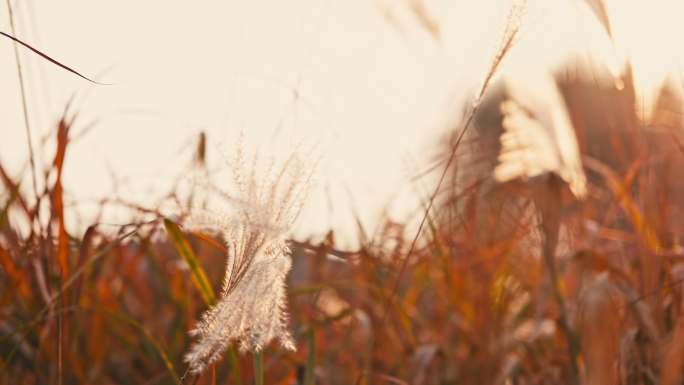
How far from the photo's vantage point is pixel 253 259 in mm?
626

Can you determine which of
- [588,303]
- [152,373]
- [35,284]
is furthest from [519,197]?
[35,284]

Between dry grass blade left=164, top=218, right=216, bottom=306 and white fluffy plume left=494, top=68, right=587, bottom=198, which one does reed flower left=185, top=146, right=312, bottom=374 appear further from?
white fluffy plume left=494, top=68, right=587, bottom=198

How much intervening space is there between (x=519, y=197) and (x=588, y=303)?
55 cm

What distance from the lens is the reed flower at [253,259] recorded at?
2.00 ft

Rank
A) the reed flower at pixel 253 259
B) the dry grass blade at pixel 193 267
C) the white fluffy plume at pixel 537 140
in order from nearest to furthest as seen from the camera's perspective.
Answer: the reed flower at pixel 253 259 < the dry grass blade at pixel 193 267 < the white fluffy plume at pixel 537 140

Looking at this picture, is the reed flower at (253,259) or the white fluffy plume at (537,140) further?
the white fluffy plume at (537,140)

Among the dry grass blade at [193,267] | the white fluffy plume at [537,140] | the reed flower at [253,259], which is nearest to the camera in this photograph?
the reed flower at [253,259]

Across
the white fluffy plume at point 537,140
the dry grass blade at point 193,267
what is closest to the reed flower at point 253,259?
the dry grass blade at point 193,267

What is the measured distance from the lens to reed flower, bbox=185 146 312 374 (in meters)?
0.61

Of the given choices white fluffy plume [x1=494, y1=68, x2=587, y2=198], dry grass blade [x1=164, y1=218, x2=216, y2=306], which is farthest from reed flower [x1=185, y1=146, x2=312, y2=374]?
white fluffy plume [x1=494, y1=68, x2=587, y2=198]

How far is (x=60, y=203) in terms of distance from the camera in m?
1.03

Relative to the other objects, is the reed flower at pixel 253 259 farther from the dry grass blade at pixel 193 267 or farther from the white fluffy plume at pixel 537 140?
the white fluffy plume at pixel 537 140

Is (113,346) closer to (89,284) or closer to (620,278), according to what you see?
(89,284)

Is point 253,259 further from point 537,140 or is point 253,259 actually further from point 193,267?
point 537,140
